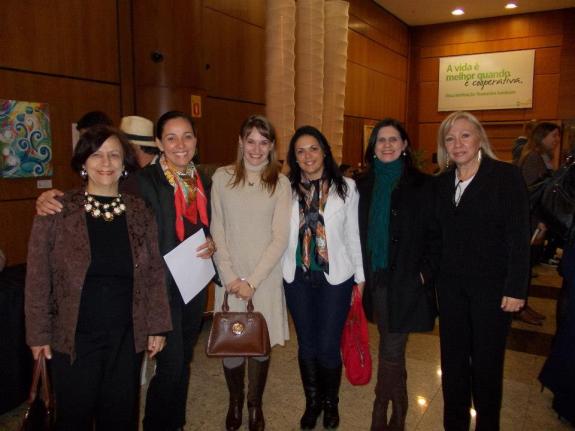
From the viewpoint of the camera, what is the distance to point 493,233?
2.02 metres

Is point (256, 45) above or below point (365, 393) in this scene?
above

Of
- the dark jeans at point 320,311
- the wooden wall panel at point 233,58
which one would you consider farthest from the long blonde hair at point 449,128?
the wooden wall panel at point 233,58

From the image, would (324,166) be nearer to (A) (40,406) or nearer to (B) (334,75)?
(A) (40,406)

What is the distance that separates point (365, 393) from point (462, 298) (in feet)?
3.90

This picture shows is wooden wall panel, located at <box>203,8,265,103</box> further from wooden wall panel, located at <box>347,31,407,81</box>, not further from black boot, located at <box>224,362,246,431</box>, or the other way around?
black boot, located at <box>224,362,246,431</box>

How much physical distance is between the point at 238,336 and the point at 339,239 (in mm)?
712

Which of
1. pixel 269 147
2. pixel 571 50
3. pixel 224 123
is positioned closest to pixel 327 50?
pixel 224 123

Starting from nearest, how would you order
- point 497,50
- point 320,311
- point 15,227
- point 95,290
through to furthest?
1. point 95,290
2. point 320,311
3. point 15,227
4. point 497,50

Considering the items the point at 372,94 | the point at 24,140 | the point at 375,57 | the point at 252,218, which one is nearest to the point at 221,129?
the point at 24,140

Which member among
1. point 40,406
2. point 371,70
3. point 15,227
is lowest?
point 40,406

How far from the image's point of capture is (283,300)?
8.04ft

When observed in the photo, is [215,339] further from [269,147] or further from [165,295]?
[269,147]

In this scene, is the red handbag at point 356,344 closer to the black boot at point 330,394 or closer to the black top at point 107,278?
the black boot at point 330,394

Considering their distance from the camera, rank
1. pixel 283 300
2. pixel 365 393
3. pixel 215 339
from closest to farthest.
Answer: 1. pixel 215 339
2. pixel 283 300
3. pixel 365 393
